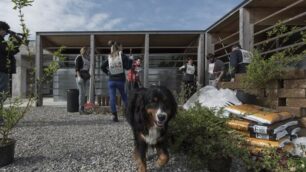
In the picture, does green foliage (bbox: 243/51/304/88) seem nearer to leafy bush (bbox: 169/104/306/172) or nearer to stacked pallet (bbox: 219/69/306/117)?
stacked pallet (bbox: 219/69/306/117)

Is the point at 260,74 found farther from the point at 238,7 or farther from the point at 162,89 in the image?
the point at 238,7

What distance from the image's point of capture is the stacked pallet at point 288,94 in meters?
4.26

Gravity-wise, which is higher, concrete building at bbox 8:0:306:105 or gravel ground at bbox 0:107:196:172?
concrete building at bbox 8:0:306:105

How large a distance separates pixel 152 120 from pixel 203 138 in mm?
732

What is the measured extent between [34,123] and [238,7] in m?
6.09

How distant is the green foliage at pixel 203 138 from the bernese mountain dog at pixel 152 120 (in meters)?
0.34

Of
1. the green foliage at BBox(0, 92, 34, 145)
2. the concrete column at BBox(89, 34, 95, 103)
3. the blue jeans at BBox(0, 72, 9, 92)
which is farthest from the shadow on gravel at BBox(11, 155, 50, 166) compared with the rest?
the concrete column at BBox(89, 34, 95, 103)

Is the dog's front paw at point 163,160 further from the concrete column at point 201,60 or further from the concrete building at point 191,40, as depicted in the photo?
the concrete column at point 201,60

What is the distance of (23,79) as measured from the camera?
2305 centimetres

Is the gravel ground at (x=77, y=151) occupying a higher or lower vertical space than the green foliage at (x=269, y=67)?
lower

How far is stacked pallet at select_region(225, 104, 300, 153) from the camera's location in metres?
3.83

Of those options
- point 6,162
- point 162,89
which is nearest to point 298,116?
point 162,89

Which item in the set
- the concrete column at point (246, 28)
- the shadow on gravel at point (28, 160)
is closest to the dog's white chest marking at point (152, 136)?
the shadow on gravel at point (28, 160)

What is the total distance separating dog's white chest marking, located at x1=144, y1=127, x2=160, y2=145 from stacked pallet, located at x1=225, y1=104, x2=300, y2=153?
1.06 metres
